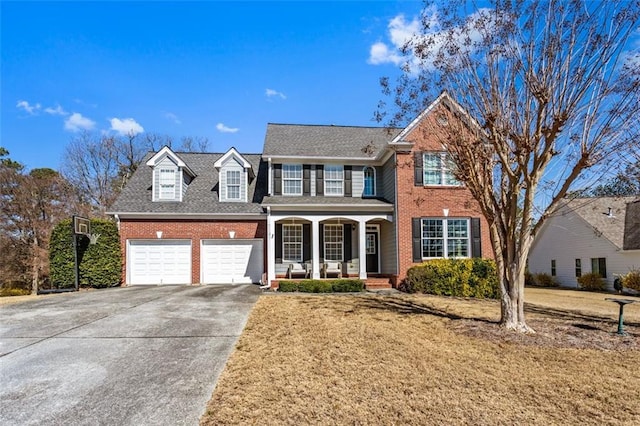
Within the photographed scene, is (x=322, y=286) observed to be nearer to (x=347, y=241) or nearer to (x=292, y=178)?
(x=347, y=241)

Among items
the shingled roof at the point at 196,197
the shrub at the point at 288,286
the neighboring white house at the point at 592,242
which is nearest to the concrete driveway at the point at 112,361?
the shrub at the point at 288,286

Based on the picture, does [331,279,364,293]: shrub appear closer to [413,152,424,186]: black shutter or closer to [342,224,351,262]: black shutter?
[342,224,351,262]: black shutter

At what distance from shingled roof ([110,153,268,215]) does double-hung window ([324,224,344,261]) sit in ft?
10.6

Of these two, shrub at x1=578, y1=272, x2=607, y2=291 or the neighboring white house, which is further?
shrub at x1=578, y1=272, x2=607, y2=291

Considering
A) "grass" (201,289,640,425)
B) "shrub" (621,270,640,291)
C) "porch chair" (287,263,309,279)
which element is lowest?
"shrub" (621,270,640,291)

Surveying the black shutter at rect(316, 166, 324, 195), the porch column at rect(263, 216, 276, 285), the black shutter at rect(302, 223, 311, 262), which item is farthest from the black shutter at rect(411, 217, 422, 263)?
the porch column at rect(263, 216, 276, 285)

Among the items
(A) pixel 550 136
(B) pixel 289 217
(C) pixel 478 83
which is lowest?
(B) pixel 289 217

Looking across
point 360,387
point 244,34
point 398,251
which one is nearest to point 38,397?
point 360,387

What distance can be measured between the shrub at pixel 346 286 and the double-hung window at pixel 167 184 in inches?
350

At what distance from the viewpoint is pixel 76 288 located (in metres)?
14.4

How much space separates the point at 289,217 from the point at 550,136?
1030 cm

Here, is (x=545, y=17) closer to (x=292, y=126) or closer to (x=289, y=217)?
(x=289, y=217)

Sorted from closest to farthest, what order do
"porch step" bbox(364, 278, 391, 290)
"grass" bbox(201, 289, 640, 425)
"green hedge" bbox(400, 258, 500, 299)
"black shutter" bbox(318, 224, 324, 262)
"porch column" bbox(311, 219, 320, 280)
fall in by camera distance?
"grass" bbox(201, 289, 640, 425), "green hedge" bbox(400, 258, 500, 299), "porch step" bbox(364, 278, 391, 290), "porch column" bbox(311, 219, 320, 280), "black shutter" bbox(318, 224, 324, 262)

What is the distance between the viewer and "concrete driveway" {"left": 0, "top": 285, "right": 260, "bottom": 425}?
155 inches
